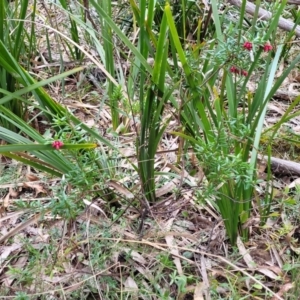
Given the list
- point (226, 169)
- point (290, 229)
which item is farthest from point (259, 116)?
point (290, 229)

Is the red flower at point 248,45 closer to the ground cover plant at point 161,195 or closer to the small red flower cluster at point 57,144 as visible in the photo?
the ground cover plant at point 161,195

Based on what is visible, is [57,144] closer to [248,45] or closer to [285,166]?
[248,45]

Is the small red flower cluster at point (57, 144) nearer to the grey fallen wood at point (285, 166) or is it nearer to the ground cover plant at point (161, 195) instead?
the ground cover plant at point (161, 195)

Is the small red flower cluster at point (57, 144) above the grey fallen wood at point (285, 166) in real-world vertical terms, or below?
above

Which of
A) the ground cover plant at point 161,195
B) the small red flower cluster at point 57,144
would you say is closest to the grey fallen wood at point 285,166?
the ground cover plant at point 161,195

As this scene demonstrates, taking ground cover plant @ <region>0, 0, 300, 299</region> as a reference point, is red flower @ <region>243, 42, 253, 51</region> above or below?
above

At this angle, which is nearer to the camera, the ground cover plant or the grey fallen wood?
the ground cover plant

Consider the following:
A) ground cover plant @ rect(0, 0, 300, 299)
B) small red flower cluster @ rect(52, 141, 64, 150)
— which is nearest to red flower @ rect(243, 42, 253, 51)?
ground cover plant @ rect(0, 0, 300, 299)

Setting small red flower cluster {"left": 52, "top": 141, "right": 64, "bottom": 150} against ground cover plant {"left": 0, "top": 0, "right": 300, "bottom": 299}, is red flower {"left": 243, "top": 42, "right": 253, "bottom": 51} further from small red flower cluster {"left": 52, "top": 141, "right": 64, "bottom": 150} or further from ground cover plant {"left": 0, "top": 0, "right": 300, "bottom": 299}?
small red flower cluster {"left": 52, "top": 141, "right": 64, "bottom": 150}

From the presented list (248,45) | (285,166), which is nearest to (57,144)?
(248,45)

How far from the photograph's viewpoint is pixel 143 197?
3.73ft

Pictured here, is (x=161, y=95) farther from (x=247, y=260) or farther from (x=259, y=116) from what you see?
(x=247, y=260)

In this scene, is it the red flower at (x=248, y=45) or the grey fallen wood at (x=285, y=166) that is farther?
the grey fallen wood at (x=285, y=166)

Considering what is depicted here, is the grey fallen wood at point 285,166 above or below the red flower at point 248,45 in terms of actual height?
below
